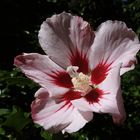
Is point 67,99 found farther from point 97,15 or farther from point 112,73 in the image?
point 97,15

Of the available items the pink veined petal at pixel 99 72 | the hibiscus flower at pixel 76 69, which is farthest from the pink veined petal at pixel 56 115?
the pink veined petal at pixel 99 72

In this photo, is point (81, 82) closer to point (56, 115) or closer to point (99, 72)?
point (99, 72)

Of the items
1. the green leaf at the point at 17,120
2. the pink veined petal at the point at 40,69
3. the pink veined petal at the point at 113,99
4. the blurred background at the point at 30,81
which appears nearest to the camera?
the pink veined petal at the point at 113,99

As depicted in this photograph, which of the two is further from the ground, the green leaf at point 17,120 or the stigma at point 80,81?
the stigma at point 80,81

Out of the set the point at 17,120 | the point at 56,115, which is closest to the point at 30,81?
the point at 17,120

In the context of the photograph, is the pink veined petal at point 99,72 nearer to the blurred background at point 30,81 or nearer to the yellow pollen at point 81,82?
the yellow pollen at point 81,82

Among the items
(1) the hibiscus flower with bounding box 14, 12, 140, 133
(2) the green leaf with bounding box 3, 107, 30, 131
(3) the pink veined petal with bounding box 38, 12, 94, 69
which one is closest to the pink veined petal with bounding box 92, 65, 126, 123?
(1) the hibiscus flower with bounding box 14, 12, 140, 133
